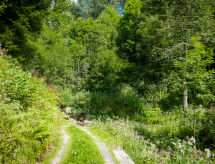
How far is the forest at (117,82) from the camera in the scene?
11.3 ft

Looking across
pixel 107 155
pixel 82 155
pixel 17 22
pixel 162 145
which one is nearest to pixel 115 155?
pixel 107 155

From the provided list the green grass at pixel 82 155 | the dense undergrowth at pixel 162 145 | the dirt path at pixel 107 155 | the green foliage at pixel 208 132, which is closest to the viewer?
the green grass at pixel 82 155

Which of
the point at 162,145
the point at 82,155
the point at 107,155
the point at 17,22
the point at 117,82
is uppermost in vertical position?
the point at 17,22

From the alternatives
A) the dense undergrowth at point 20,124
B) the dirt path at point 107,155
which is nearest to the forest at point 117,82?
the dense undergrowth at point 20,124

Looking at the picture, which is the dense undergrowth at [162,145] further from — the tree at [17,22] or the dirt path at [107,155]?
the tree at [17,22]

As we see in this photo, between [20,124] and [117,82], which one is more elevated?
[117,82]

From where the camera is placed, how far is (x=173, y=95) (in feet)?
38.9

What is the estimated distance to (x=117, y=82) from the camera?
1633cm

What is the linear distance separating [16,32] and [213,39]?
1230 cm

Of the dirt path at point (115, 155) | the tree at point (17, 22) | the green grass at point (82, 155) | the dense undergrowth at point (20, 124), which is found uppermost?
the tree at point (17, 22)

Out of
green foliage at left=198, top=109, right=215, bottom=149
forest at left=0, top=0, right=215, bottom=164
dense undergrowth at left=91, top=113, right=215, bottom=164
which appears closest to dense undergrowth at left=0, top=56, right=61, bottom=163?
forest at left=0, top=0, right=215, bottom=164

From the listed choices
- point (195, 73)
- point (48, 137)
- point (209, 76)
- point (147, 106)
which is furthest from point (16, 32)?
point (147, 106)

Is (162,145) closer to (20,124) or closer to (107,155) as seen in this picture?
(107,155)

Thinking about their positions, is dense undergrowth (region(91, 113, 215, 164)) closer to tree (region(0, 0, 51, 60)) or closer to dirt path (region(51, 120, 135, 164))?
dirt path (region(51, 120, 135, 164))
